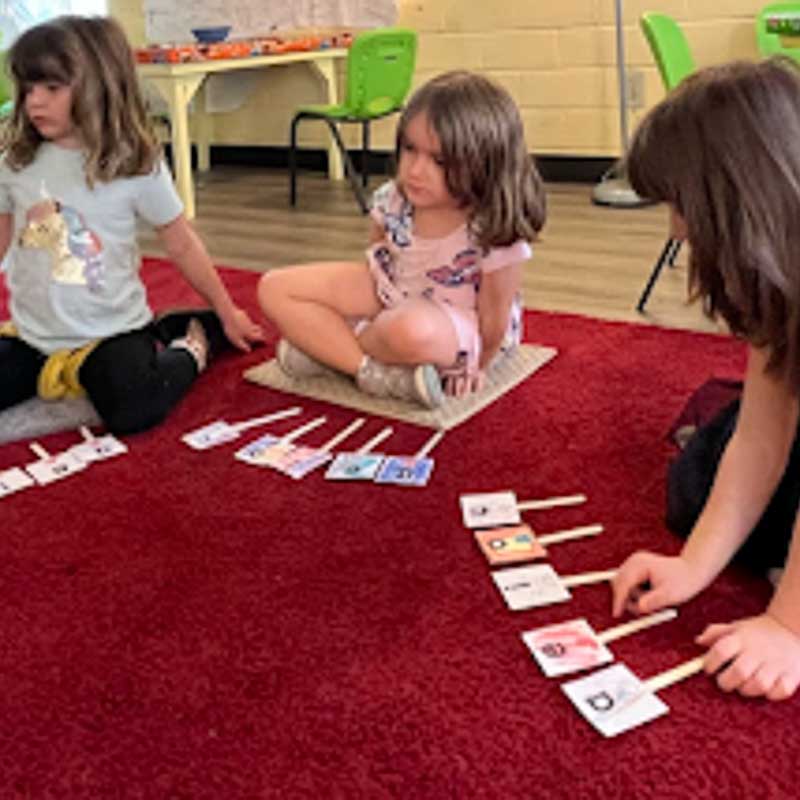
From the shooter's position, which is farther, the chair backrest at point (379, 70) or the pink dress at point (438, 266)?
the chair backrest at point (379, 70)

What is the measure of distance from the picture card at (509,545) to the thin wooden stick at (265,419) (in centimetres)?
54

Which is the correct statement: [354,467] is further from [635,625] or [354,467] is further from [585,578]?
[635,625]

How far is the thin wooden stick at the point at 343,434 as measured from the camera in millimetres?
1637

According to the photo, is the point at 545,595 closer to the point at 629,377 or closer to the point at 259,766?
the point at 259,766

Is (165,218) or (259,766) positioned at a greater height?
(165,218)

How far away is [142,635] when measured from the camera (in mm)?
1169

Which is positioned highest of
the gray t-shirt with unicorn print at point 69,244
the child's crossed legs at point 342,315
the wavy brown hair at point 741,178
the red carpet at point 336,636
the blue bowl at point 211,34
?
the blue bowl at point 211,34

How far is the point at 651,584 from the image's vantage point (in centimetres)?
114

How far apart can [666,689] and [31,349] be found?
132 centimetres

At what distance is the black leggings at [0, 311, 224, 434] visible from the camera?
1.72 m

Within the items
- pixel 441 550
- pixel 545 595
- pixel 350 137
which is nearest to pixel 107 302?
pixel 441 550

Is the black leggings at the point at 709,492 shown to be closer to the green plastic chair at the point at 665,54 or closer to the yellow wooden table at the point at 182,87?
the green plastic chair at the point at 665,54

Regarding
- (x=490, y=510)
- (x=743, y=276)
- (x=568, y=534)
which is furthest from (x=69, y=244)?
(x=743, y=276)

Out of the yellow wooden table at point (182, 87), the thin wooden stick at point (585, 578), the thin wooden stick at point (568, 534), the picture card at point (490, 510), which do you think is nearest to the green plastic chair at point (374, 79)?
the yellow wooden table at point (182, 87)
